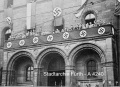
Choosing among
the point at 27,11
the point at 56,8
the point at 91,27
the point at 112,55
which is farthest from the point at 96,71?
the point at 27,11

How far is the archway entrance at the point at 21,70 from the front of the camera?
103ft

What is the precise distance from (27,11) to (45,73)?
12.0 m

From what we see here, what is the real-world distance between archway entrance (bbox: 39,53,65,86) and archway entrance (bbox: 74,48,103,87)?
2906 mm

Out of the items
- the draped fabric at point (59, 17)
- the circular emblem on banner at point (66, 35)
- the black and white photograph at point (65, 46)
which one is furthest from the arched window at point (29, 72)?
the circular emblem on banner at point (66, 35)

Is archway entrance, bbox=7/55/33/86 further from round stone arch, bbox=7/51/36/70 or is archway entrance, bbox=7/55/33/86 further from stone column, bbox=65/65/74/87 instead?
stone column, bbox=65/65/74/87

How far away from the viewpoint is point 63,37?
2741cm

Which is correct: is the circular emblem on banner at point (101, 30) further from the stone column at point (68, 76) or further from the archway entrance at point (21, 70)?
the archway entrance at point (21, 70)

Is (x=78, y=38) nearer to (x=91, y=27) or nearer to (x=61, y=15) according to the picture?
(x=91, y=27)

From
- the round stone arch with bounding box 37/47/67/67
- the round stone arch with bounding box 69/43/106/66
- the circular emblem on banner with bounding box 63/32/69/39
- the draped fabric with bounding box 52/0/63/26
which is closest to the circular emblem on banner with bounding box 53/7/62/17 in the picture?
the draped fabric with bounding box 52/0/63/26

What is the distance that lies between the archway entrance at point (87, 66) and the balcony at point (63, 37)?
183 centimetres

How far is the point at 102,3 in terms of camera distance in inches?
1163

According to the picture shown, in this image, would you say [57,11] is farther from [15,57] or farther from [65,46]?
[15,57]

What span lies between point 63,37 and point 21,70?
29.6ft

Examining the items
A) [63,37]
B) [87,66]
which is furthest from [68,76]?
[63,37]
